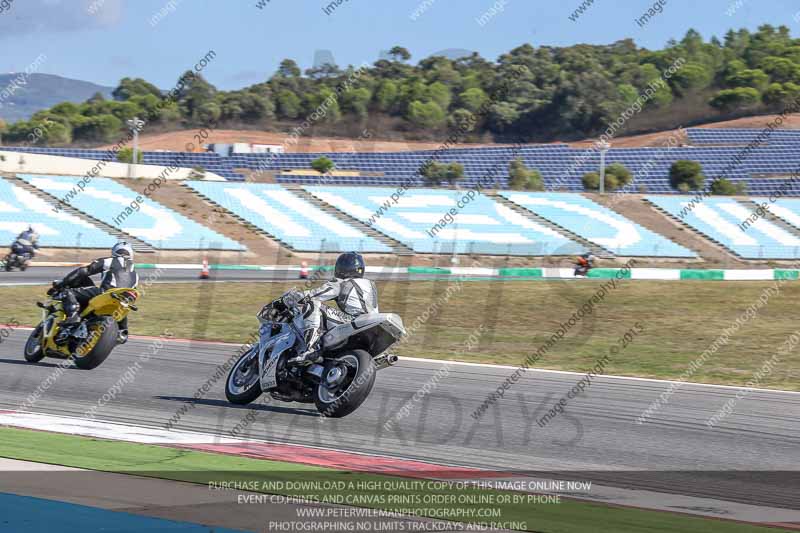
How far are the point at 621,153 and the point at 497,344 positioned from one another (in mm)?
64754

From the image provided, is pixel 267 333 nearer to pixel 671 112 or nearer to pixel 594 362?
pixel 594 362

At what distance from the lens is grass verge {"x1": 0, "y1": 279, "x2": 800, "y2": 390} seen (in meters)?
18.1

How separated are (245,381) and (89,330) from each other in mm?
3292

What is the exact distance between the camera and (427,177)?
230 feet

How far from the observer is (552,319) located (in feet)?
80.7

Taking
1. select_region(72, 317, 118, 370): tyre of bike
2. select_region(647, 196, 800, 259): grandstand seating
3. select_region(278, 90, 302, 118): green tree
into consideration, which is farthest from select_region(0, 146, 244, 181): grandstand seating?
select_region(72, 317, 118, 370): tyre of bike

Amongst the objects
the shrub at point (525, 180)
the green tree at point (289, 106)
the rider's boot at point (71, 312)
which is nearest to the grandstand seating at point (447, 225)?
the shrub at point (525, 180)

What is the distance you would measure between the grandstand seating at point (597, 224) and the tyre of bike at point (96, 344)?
39.2m

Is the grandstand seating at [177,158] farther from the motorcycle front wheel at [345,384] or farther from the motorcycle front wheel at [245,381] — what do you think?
the motorcycle front wheel at [345,384]

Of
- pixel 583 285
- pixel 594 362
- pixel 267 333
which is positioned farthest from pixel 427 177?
pixel 267 333

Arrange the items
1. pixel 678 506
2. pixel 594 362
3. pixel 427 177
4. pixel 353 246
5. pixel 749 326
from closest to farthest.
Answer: pixel 678 506 → pixel 594 362 → pixel 749 326 → pixel 353 246 → pixel 427 177

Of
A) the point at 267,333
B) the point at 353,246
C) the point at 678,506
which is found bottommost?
the point at 678,506

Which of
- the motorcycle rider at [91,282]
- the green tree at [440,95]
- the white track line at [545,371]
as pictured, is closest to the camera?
the motorcycle rider at [91,282]

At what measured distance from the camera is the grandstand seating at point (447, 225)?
4853 centimetres
